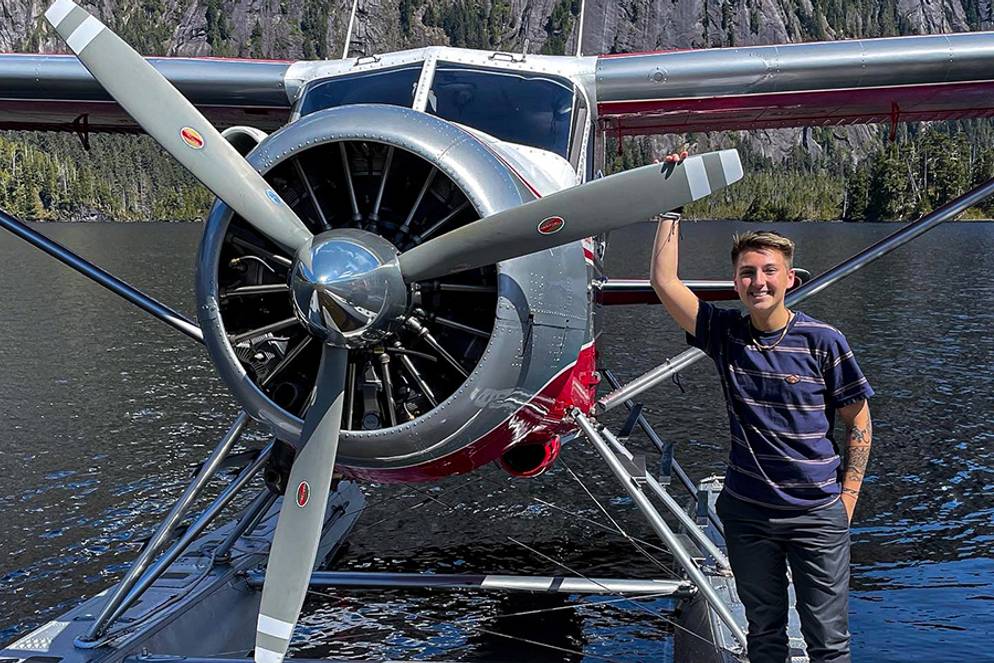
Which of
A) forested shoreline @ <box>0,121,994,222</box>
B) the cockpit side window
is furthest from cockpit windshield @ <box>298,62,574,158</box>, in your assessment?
forested shoreline @ <box>0,121,994,222</box>

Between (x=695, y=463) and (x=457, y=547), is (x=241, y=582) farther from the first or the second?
(x=695, y=463)

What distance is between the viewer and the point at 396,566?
808cm

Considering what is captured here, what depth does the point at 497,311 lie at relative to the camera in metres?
3.76

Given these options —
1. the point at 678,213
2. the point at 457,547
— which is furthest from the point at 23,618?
the point at 678,213

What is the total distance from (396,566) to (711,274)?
29.3m

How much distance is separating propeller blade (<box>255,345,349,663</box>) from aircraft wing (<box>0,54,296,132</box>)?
3.03 meters

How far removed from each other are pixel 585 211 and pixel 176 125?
1594 millimetres

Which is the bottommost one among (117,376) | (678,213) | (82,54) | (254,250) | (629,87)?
(254,250)

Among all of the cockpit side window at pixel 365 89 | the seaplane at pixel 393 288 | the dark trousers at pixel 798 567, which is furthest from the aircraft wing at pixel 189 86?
the dark trousers at pixel 798 567

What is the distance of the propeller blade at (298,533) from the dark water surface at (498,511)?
9.27ft

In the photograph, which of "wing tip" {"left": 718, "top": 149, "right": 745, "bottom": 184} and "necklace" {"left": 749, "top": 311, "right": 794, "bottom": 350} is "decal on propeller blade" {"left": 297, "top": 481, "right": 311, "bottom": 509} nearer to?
"necklace" {"left": 749, "top": 311, "right": 794, "bottom": 350}

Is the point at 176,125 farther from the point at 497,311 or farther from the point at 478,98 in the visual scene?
the point at 478,98

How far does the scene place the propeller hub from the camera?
3271 mm

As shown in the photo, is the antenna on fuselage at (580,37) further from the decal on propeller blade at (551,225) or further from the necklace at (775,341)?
the necklace at (775,341)
